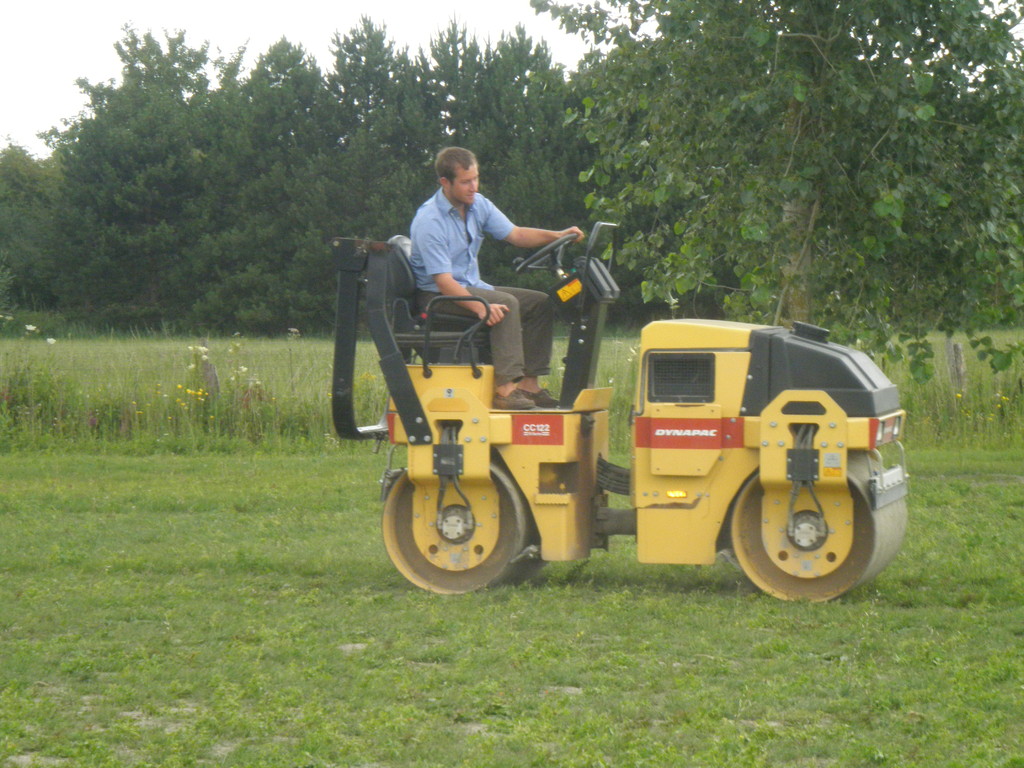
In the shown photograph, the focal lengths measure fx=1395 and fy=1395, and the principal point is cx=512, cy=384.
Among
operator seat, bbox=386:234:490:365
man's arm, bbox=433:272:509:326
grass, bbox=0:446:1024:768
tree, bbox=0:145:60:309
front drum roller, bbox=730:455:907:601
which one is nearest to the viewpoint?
grass, bbox=0:446:1024:768

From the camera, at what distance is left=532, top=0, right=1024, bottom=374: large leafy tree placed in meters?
9.48

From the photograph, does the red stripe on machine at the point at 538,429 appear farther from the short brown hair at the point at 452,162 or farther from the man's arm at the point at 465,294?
the short brown hair at the point at 452,162

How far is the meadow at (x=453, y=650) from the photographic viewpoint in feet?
14.4

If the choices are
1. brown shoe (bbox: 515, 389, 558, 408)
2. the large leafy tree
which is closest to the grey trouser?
brown shoe (bbox: 515, 389, 558, 408)

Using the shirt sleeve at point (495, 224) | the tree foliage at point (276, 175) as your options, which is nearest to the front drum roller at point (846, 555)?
the shirt sleeve at point (495, 224)

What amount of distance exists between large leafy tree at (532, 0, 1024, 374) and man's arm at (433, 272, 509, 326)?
10.0ft

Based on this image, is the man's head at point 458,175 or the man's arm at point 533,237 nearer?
the man's head at point 458,175

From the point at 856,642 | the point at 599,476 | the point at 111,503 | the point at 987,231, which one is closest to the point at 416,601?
the point at 599,476

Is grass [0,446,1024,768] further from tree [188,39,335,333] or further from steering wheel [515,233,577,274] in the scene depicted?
tree [188,39,335,333]

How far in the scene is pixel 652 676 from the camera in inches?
205

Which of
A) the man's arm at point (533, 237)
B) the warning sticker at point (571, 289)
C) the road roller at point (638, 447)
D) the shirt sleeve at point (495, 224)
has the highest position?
the shirt sleeve at point (495, 224)

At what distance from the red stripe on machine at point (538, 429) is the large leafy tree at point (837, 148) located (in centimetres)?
311

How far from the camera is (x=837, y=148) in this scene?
1002 cm

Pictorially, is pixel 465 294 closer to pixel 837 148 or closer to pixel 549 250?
pixel 549 250
